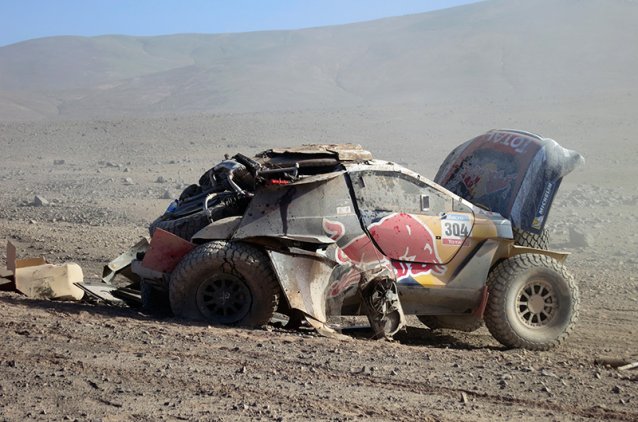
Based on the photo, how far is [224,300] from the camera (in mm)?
8820

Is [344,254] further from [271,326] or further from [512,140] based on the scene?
[512,140]

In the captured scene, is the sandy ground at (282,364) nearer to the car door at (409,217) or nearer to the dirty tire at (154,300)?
the dirty tire at (154,300)

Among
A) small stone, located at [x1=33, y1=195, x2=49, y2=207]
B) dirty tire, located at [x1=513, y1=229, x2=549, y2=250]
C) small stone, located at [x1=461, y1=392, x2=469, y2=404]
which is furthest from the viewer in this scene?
small stone, located at [x1=33, y1=195, x2=49, y2=207]

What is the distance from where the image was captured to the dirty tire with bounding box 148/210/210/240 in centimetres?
917

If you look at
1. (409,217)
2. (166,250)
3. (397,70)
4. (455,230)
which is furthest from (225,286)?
(397,70)

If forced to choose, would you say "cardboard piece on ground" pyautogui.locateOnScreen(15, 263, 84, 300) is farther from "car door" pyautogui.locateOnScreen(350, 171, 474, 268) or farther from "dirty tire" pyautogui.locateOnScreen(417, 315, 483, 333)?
"dirty tire" pyautogui.locateOnScreen(417, 315, 483, 333)

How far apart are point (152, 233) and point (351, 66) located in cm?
6343

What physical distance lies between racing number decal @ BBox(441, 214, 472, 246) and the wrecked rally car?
0.04 feet

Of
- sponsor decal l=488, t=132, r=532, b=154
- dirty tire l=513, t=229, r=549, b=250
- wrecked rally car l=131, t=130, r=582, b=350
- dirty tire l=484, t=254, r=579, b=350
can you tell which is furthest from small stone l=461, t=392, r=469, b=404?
sponsor decal l=488, t=132, r=532, b=154

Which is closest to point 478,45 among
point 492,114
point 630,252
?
point 492,114

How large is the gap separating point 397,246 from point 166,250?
2085 millimetres

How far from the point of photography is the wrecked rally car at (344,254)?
876cm

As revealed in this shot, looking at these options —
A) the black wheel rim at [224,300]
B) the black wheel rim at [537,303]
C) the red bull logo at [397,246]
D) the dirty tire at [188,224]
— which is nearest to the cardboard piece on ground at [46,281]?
the dirty tire at [188,224]

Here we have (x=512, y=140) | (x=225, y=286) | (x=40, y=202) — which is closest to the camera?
(x=225, y=286)
